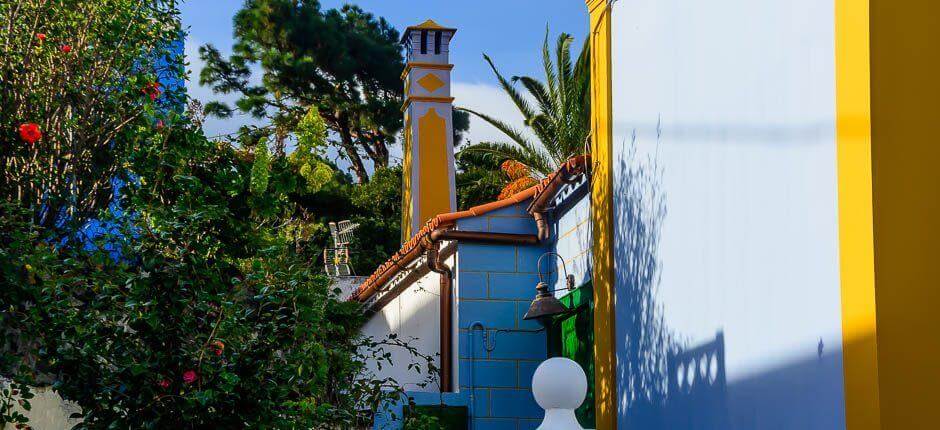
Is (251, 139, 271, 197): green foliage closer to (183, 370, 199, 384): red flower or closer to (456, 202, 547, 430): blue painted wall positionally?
(183, 370, 199, 384): red flower

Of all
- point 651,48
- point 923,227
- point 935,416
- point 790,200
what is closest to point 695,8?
point 651,48

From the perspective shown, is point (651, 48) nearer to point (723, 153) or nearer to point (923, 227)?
point (723, 153)

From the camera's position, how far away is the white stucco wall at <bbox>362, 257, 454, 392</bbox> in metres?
12.2

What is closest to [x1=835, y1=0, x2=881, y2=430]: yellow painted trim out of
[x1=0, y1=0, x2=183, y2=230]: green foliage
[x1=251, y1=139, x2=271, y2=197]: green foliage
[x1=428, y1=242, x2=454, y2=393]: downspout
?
[x1=251, y1=139, x2=271, y2=197]: green foliage

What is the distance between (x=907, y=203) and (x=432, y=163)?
1336cm

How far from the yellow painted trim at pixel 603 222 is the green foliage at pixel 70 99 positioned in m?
3.34

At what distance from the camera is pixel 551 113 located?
21.6 m

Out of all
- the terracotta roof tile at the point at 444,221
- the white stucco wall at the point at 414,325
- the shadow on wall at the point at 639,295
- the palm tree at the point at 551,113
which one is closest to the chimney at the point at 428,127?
the white stucco wall at the point at 414,325

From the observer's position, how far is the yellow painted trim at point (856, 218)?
435 centimetres

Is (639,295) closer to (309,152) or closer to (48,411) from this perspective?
(309,152)

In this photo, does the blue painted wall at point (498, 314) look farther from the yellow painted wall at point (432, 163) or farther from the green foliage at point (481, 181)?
the green foliage at point (481, 181)

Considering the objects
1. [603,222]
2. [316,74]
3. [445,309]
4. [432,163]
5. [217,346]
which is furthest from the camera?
[316,74]

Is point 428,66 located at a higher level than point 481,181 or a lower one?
higher

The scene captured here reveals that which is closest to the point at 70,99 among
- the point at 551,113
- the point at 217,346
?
the point at 217,346
